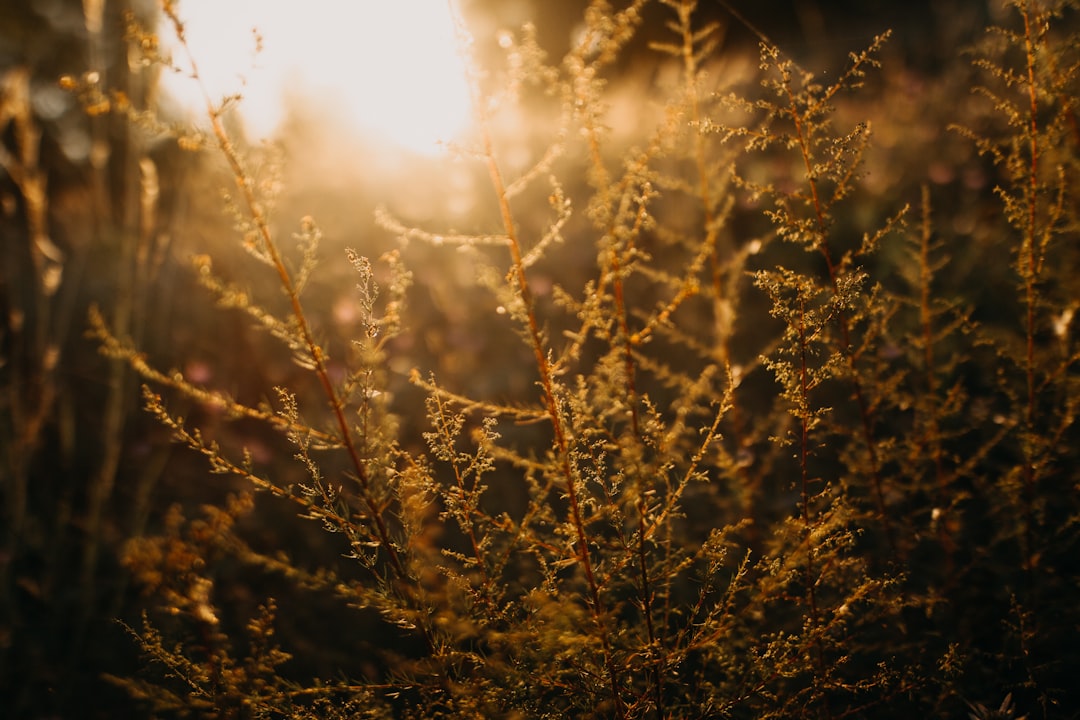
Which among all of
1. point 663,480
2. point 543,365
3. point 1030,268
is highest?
point 1030,268

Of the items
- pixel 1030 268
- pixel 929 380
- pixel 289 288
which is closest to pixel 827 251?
pixel 1030 268

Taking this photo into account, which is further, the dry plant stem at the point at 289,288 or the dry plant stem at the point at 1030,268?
the dry plant stem at the point at 1030,268

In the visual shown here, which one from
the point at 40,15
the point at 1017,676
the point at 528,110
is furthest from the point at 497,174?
the point at 40,15

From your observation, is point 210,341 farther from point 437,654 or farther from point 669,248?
point 437,654

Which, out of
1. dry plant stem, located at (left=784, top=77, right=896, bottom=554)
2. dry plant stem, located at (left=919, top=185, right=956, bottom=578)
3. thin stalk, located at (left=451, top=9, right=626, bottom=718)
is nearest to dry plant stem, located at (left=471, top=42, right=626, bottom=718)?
thin stalk, located at (left=451, top=9, right=626, bottom=718)

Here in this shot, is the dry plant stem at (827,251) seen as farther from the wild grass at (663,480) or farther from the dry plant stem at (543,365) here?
the dry plant stem at (543,365)

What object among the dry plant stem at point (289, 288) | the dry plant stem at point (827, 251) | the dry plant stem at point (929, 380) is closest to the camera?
the dry plant stem at point (289, 288)

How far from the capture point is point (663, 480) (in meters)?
1.94

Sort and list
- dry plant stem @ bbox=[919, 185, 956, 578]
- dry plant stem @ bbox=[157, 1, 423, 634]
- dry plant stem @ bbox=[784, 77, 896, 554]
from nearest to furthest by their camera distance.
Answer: dry plant stem @ bbox=[157, 1, 423, 634] → dry plant stem @ bbox=[784, 77, 896, 554] → dry plant stem @ bbox=[919, 185, 956, 578]

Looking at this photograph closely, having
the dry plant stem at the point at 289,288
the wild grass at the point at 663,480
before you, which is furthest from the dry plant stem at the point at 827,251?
the dry plant stem at the point at 289,288

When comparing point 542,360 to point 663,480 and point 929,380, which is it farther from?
point 929,380

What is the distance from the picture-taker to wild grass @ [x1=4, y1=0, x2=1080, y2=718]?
3.92 feet

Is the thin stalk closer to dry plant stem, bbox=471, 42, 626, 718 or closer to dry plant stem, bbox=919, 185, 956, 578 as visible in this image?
dry plant stem, bbox=471, 42, 626, 718

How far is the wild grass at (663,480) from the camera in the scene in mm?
1195
